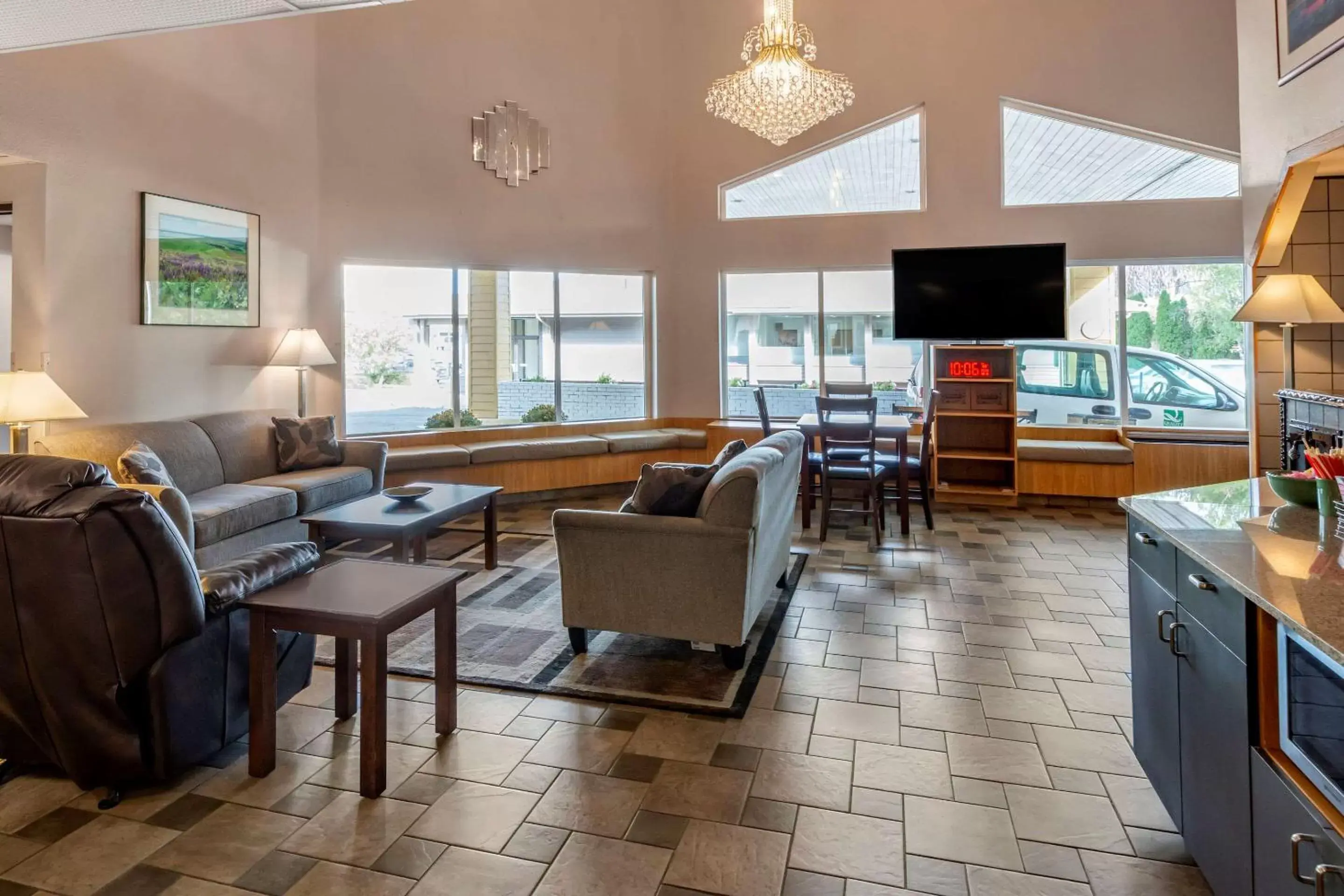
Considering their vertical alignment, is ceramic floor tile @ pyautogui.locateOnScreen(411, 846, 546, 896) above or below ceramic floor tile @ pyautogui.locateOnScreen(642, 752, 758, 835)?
below

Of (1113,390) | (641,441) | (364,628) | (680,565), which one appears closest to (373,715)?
(364,628)

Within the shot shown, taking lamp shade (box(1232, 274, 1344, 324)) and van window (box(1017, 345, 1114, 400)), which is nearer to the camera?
lamp shade (box(1232, 274, 1344, 324))

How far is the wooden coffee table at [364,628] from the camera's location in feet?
7.29

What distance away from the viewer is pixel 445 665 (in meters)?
2.59

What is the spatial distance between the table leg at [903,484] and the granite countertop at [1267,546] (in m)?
2.83

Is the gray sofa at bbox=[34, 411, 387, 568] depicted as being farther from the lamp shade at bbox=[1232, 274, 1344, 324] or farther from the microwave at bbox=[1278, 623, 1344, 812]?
the lamp shade at bbox=[1232, 274, 1344, 324]

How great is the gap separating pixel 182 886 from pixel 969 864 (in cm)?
202

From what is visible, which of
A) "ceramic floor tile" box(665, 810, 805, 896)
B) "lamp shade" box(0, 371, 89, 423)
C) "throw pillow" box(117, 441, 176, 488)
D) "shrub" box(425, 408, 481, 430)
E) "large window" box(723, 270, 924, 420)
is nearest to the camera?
"ceramic floor tile" box(665, 810, 805, 896)

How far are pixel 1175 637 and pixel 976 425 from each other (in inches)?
204

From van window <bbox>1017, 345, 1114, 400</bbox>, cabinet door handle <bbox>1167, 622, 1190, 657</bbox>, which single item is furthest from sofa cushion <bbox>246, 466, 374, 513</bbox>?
van window <bbox>1017, 345, 1114, 400</bbox>

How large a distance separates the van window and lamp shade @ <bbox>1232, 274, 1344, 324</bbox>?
251 centimetres

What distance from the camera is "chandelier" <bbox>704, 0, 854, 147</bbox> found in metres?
4.52

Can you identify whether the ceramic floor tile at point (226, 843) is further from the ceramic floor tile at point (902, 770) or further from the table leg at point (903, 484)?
the table leg at point (903, 484)

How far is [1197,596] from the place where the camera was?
5.49ft
